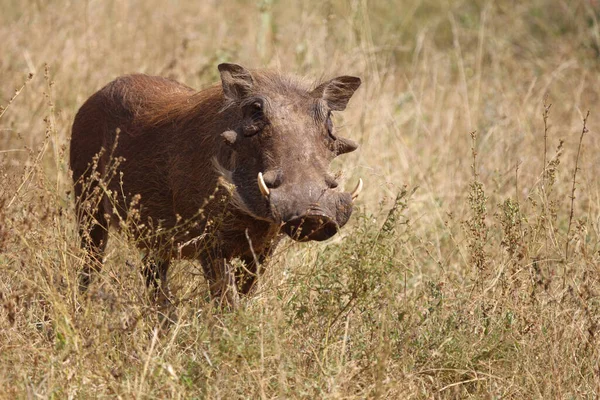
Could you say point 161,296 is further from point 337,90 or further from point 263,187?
point 337,90

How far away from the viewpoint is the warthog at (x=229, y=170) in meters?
3.65

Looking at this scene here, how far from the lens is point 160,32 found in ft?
27.6

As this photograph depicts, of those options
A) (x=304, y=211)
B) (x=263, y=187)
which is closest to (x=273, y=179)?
(x=263, y=187)

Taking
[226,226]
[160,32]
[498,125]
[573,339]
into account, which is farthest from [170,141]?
[160,32]

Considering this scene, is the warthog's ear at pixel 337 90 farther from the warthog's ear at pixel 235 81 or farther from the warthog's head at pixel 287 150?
the warthog's ear at pixel 235 81

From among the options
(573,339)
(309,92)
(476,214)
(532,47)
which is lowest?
(532,47)

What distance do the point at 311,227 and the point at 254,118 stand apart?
643 millimetres

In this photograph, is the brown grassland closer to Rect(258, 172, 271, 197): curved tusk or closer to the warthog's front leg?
the warthog's front leg

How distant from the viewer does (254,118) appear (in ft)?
13.1

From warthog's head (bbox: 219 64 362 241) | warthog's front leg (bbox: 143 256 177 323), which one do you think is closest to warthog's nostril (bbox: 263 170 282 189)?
warthog's head (bbox: 219 64 362 241)

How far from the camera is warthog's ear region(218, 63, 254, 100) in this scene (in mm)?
4121

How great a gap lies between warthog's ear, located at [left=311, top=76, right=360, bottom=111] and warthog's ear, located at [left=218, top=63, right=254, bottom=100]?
298 millimetres

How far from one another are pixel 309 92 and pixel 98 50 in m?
3.85

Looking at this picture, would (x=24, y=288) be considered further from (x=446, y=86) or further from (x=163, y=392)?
(x=446, y=86)
